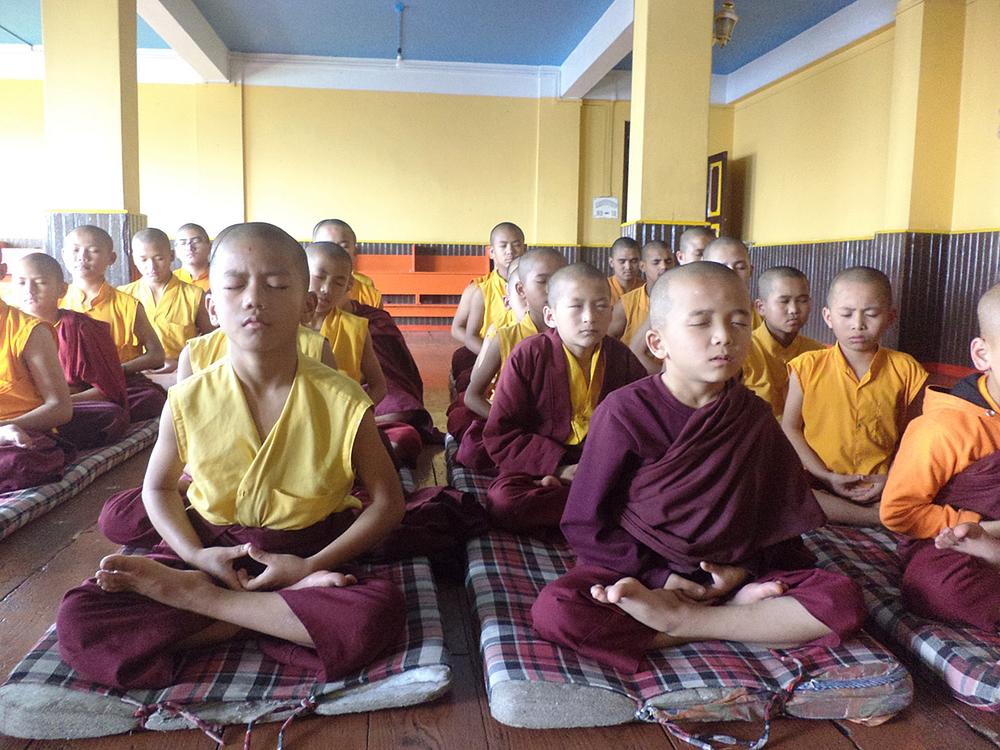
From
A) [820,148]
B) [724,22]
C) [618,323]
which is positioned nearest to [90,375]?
[618,323]

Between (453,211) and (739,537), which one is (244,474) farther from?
(453,211)

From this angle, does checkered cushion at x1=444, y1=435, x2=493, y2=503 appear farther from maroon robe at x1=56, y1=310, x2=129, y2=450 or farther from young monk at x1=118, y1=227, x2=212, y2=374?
young monk at x1=118, y1=227, x2=212, y2=374

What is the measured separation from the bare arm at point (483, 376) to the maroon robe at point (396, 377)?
69 centimetres

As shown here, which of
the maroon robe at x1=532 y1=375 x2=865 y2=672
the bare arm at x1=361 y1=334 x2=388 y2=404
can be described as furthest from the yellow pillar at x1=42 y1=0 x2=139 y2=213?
the maroon robe at x1=532 y1=375 x2=865 y2=672

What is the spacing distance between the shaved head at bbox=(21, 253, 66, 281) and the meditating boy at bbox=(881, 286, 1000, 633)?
139 inches

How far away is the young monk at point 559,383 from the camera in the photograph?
3.14 metres

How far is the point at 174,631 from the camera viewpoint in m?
1.90

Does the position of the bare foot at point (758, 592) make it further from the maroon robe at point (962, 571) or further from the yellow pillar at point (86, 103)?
the yellow pillar at point (86, 103)

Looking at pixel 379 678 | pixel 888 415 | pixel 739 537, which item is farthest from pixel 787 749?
pixel 888 415

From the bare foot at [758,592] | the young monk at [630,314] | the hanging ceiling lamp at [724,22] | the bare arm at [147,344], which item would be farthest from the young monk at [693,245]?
the bare foot at [758,592]

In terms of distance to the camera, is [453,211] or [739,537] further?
[453,211]

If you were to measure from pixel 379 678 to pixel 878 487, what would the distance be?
82.0 inches

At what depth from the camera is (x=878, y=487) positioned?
3113mm

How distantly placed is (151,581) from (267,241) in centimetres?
83
